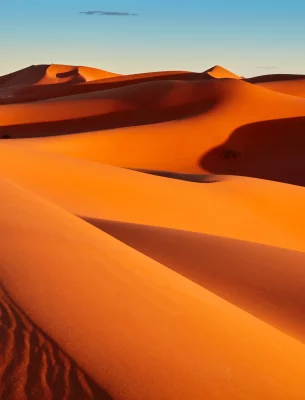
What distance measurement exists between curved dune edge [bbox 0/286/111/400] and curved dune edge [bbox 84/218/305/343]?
9.92ft

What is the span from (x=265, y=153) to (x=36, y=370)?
2644 centimetres

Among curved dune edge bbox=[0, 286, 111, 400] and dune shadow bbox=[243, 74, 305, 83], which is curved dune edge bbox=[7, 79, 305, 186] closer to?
curved dune edge bbox=[0, 286, 111, 400]

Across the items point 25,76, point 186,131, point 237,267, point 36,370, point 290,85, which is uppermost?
point 25,76

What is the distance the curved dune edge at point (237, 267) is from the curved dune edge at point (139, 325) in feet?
3.25

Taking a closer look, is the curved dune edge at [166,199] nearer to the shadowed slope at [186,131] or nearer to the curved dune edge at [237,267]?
the curved dune edge at [237,267]

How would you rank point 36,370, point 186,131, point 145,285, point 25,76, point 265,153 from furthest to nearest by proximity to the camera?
point 25,76 < point 186,131 < point 265,153 < point 145,285 < point 36,370

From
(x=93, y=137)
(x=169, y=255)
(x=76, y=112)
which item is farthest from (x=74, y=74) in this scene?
(x=169, y=255)

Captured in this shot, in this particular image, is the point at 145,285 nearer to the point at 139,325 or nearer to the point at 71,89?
the point at 139,325

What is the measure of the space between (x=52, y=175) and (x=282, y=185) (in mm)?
6174

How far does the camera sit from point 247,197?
13680mm

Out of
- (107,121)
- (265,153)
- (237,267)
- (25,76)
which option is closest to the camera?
(237,267)

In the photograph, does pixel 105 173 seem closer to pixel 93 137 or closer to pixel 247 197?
pixel 247 197

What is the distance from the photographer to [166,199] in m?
12.1

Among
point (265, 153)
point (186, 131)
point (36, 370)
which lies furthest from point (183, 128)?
point (36, 370)
